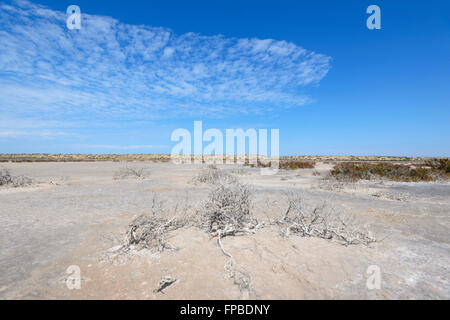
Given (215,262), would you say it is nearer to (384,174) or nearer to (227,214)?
(227,214)

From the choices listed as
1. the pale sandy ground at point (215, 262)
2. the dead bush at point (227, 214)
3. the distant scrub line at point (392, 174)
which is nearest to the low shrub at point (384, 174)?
the distant scrub line at point (392, 174)

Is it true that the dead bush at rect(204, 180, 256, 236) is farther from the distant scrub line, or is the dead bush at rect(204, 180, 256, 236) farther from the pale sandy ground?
the distant scrub line

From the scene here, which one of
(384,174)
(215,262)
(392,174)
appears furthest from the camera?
(384,174)

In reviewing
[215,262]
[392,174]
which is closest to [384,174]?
[392,174]

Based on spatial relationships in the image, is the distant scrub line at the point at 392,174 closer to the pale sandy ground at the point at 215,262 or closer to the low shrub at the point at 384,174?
the low shrub at the point at 384,174

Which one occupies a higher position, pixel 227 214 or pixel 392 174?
pixel 392 174

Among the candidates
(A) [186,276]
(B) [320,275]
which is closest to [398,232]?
(B) [320,275]

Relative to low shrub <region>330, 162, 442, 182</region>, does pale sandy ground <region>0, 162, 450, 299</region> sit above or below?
below

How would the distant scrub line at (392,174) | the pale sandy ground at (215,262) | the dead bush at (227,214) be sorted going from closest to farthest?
the pale sandy ground at (215,262) → the dead bush at (227,214) → the distant scrub line at (392,174)

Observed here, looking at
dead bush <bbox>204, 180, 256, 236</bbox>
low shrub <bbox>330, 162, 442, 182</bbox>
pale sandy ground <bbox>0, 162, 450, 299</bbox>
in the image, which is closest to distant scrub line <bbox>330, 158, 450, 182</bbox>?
low shrub <bbox>330, 162, 442, 182</bbox>

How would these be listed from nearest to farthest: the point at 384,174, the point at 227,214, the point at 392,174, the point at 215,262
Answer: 1. the point at 215,262
2. the point at 227,214
3. the point at 392,174
4. the point at 384,174

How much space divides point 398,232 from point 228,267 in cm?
439
